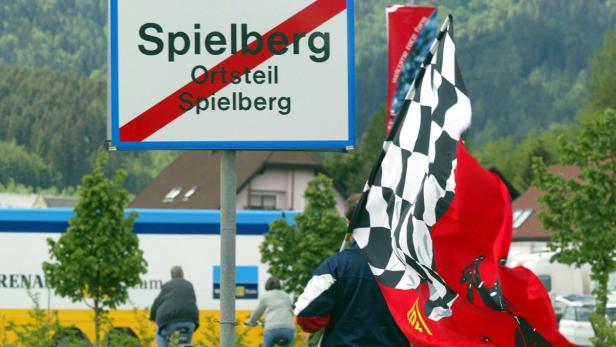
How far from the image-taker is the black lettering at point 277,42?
17.6ft

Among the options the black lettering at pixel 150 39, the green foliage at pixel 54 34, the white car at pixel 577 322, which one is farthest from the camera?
the green foliage at pixel 54 34

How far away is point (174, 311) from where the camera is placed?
1792 centimetres

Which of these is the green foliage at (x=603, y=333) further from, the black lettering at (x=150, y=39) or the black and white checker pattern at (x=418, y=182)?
the black lettering at (x=150, y=39)

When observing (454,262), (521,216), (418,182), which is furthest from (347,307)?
(521,216)

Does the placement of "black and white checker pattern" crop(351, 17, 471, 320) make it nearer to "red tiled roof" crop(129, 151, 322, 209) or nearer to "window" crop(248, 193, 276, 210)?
"red tiled roof" crop(129, 151, 322, 209)

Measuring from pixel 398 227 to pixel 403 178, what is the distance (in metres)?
0.36

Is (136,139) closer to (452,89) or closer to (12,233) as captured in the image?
(452,89)

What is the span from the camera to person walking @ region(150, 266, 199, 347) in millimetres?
17906

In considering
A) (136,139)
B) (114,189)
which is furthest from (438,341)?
(114,189)

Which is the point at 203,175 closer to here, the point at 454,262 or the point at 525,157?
the point at 525,157

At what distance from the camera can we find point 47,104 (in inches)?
2781

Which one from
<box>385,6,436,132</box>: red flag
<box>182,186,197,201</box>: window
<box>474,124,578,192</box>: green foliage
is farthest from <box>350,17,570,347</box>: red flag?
<box>474,124,578,192</box>: green foliage

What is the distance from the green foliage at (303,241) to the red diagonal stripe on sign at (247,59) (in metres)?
21.4

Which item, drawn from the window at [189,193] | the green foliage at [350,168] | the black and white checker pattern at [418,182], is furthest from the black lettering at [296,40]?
the green foliage at [350,168]
